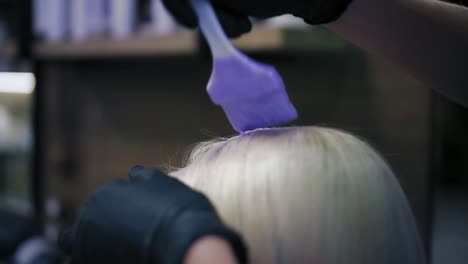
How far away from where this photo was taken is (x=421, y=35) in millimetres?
647

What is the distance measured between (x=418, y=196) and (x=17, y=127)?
188 centimetres

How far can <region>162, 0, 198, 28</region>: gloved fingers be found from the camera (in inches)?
27.7

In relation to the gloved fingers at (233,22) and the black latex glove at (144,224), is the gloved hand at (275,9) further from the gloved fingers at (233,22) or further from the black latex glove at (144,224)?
the black latex glove at (144,224)

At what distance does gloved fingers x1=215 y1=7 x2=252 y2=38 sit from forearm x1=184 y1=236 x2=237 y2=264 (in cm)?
37

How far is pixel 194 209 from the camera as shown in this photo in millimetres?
404

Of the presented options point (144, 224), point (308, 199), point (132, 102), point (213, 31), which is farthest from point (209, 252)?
point (132, 102)

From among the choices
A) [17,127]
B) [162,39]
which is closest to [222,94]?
[162,39]

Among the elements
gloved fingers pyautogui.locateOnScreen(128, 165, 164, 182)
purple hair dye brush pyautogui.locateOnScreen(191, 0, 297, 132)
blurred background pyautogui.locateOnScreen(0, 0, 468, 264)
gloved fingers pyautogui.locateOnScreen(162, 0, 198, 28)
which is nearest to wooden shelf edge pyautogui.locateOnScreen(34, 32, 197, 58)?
blurred background pyautogui.locateOnScreen(0, 0, 468, 264)

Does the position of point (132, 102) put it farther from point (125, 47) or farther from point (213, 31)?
point (213, 31)

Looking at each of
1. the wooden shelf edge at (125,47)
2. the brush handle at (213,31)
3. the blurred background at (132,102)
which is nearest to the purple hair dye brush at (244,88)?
the brush handle at (213,31)

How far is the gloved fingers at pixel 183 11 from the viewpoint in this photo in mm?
703

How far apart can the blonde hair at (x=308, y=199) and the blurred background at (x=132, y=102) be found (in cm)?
84

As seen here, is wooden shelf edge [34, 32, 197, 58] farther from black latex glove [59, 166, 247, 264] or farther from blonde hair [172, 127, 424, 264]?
black latex glove [59, 166, 247, 264]

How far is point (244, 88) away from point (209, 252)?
0.28 meters
